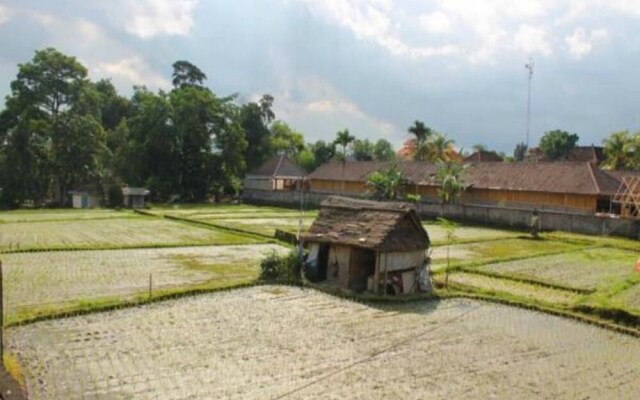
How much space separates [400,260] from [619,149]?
125ft

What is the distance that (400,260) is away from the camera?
16484 mm

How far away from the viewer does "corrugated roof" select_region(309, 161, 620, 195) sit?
112ft

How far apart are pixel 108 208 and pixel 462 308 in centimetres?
3607

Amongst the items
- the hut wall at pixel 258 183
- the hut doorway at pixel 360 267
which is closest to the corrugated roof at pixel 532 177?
the hut wall at pixel 258 183

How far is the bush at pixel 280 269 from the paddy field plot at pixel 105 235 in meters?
8.42

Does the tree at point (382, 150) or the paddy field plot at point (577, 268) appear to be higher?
the tree at point (382, 150)

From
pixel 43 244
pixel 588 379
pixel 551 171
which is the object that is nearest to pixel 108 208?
pixel 43 244

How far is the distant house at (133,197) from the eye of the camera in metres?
46.2

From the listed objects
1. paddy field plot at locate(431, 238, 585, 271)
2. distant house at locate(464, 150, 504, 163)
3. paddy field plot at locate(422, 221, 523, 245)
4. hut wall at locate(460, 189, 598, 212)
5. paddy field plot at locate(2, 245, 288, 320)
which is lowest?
paddy field plot at locate(2, 245, 288, 320)

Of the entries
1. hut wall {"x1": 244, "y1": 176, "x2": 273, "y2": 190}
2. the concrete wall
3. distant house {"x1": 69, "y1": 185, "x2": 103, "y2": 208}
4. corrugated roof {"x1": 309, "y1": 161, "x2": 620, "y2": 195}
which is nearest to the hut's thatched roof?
the concrete wall

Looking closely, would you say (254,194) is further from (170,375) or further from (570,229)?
(170,375)

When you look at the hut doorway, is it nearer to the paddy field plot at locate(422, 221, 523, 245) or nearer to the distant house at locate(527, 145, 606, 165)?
the paddy field plot at locate(422, 221, 523, 245)

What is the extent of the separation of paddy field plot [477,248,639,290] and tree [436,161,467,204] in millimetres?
14475

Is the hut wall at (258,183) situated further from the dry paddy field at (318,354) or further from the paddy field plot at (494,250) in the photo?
the dry paddy field at (318,354)
